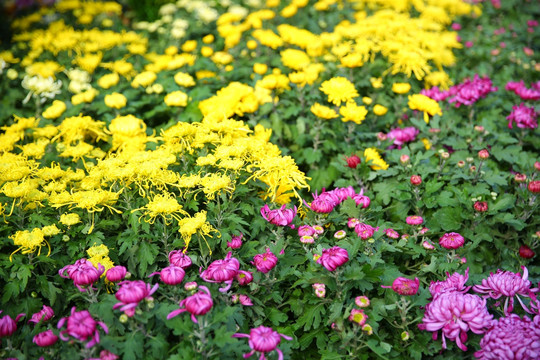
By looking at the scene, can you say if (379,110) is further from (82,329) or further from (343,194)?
(82,329)

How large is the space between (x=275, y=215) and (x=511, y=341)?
1093mm

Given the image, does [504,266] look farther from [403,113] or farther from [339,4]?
[339,4]

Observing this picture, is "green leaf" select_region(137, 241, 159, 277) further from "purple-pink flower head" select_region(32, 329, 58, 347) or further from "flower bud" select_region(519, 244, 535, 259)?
"flower bud" select_region(519, 244, 535, 259)

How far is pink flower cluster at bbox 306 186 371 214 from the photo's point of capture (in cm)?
212

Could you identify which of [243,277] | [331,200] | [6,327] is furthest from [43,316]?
[331,200]

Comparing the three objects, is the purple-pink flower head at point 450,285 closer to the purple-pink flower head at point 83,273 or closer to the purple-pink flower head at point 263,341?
the purple-pink flower head at point 263,341

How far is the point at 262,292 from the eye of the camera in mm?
2037

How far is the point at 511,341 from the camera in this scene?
161 centimetres

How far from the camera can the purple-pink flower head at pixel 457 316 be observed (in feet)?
5.54

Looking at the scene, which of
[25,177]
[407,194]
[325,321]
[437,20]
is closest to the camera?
[325,321]

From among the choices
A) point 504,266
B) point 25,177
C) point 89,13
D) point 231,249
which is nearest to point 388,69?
point 504,266

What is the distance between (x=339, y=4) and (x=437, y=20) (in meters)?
1.15

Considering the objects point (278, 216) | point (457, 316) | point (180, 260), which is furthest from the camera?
point (278, 216)

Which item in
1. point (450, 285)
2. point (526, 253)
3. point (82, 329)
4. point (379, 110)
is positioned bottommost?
point (526, 253)
